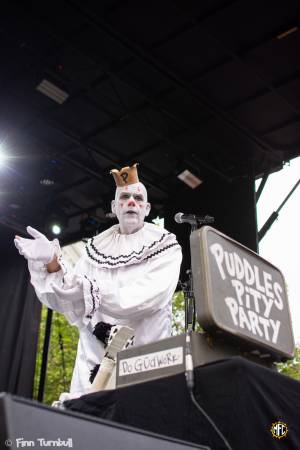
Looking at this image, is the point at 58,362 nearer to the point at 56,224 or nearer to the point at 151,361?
the point at 56,224

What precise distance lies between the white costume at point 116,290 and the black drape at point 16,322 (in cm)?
433

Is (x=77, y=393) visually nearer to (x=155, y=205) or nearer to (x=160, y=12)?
(x=160, y=12)

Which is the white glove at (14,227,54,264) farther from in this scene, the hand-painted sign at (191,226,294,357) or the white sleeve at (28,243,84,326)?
the hand-painted sign at (191,226,294,357)

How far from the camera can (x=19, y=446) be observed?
1135mm

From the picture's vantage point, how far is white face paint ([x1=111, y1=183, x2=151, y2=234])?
3520 millimetres

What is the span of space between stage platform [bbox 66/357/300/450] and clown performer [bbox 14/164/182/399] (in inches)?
33.4

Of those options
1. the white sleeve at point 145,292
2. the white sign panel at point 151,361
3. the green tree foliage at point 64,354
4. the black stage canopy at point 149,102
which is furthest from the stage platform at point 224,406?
the green tree foliage at point 64,354

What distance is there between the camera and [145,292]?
3.00 meters

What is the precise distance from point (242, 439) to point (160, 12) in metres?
4.82

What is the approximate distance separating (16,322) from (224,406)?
5952 millimetres

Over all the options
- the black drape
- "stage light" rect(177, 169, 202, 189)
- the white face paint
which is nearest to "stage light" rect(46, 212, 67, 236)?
the black drape

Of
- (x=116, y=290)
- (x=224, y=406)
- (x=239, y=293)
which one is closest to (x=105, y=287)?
(x=116, y=290)

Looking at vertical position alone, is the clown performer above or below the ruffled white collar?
below

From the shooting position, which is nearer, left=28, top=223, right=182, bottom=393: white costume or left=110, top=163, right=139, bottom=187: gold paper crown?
left=28, top=223, right=182, bottom=393: white costume
